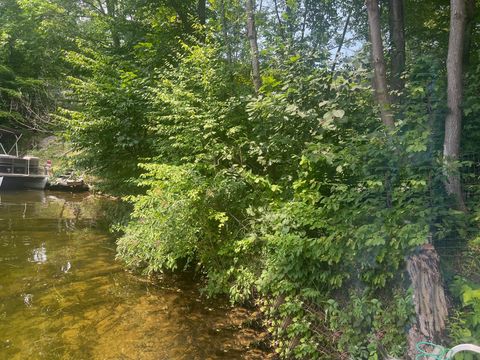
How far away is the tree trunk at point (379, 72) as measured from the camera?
3.81 m

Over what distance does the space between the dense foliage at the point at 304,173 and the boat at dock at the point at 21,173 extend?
30.6 ft

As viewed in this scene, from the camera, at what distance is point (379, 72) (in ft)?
13.4

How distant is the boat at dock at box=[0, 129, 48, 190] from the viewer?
15.0 metres

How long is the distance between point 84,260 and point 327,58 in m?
5.32

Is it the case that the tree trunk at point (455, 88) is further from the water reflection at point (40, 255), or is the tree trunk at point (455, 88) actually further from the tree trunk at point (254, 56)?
the water reflection at point (40, 255)

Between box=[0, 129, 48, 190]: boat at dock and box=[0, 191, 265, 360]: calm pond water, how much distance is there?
9.40 metres

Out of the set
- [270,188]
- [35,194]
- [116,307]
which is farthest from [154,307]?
[35,194]

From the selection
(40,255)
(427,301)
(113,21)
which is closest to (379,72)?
(427,301)

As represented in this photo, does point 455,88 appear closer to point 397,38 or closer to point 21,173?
point 397,38

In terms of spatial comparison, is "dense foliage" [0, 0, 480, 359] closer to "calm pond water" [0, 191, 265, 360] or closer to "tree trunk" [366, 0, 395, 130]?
"tree trunk" [366, 0, 395, 130]

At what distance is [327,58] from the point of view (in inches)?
172

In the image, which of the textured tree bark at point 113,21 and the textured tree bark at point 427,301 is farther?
the textured tree bark at point 113,21

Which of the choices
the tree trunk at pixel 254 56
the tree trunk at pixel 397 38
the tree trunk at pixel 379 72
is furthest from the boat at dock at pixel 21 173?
the tree trunk at pixel 379 72

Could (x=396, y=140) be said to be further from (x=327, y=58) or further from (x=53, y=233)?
(x=53, y=233)
